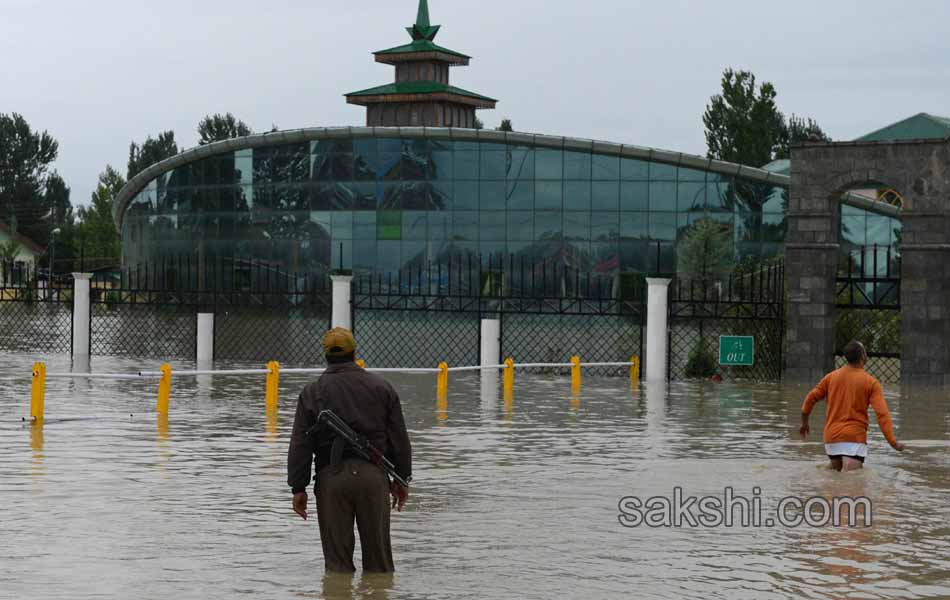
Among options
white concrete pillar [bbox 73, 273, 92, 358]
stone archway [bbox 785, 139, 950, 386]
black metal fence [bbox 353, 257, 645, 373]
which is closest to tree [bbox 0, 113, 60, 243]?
black metal fence [bbox 353, 257, 645, 373]

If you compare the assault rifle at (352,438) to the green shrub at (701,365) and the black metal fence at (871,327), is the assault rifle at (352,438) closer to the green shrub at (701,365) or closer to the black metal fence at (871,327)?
the black metal fence at (871,327)

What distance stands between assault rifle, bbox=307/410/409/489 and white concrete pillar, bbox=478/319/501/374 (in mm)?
21346

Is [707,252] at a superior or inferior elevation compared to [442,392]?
superior

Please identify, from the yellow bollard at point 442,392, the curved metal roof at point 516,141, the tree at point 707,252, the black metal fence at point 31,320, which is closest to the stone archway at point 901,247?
the yellow bollard at point 442,392

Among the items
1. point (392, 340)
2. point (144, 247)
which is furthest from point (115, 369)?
point (144, 247)

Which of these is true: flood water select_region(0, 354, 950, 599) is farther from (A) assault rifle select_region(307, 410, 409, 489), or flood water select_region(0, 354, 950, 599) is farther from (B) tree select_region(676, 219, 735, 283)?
(B) tree select_region(676, 219, 735, 283)

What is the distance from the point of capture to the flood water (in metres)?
9.02

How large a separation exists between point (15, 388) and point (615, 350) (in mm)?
22238

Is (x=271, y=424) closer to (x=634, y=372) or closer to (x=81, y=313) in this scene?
(x=634, y=372)

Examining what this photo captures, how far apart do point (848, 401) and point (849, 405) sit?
0.04 metres

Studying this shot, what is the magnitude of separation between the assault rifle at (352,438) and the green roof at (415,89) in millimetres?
75269

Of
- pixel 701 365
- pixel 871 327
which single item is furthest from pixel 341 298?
pixel 871 327

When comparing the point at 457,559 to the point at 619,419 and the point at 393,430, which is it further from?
the point at 619,419

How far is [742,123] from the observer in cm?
8562
